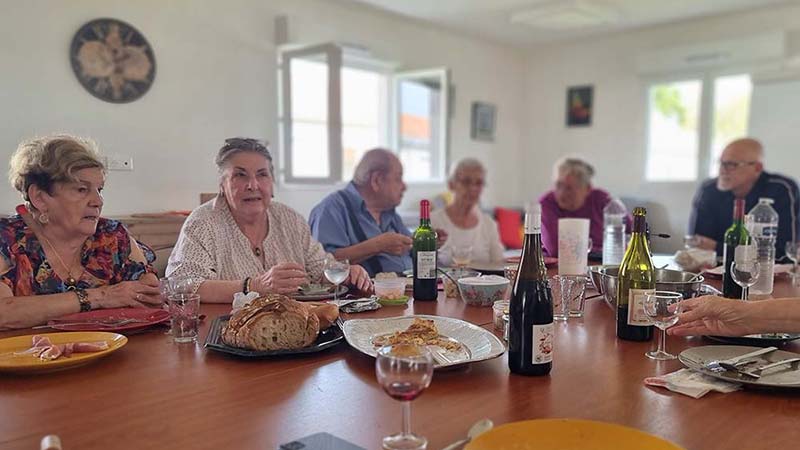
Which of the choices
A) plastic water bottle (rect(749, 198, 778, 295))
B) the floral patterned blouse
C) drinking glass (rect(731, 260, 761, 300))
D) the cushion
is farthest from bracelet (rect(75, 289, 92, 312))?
the cushion

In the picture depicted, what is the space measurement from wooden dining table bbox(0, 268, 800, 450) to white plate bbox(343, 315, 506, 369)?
3 centimetres

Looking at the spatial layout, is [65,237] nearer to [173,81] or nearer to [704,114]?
[173,81]

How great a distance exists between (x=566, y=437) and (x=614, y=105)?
229 inches

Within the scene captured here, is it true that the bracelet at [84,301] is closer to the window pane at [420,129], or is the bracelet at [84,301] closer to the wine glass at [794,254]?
the wine glass at [794,254]

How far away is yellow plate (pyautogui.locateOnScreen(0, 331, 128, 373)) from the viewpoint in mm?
1018

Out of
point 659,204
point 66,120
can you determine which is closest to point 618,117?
point 659,204

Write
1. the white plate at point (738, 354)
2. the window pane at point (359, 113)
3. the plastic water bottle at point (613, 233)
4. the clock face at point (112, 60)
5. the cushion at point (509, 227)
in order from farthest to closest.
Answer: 1. the cushion at point (509, 227)
2. the window pane at point (359, 113)
3. the clock face at point (112, 60)
4. the plastic water bottle at point (613, 233)
5. the white plate at point (738, 354)

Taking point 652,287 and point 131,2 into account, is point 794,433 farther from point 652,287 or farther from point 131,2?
point 131,2

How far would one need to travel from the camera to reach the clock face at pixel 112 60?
3.48 meters

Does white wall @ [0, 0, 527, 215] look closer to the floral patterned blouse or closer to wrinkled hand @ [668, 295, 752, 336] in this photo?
the floral patterned blouse

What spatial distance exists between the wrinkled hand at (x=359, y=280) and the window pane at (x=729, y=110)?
180 inches

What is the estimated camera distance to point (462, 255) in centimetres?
221

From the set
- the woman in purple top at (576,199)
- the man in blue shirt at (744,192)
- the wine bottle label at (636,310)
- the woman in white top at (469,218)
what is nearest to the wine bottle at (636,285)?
the wine bottle label at (636,310)

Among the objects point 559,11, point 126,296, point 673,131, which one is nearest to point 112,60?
point 126,296
